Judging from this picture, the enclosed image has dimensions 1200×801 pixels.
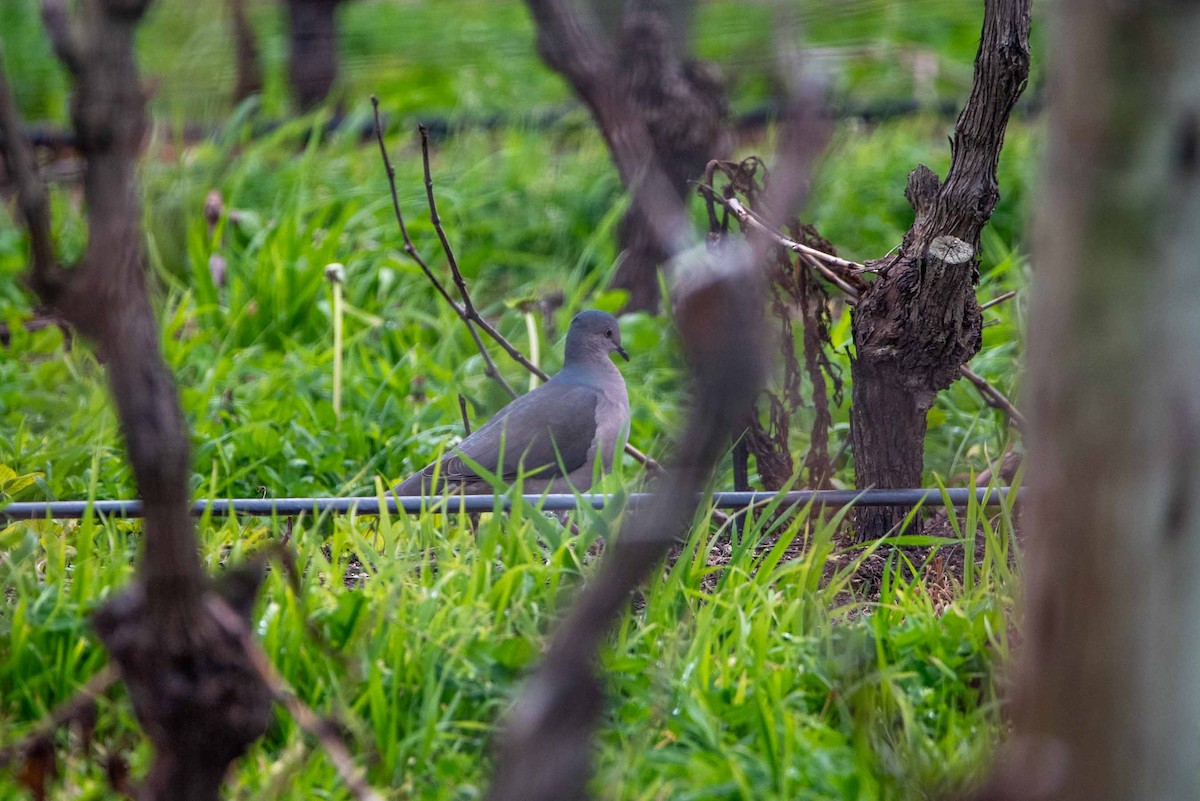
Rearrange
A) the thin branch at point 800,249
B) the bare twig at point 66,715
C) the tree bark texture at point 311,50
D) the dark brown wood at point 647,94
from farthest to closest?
the tree bark texture at point 311,50
the dark brown wood at point 647,94
the thin branch at point 800,249
the bare twig at point 66,715

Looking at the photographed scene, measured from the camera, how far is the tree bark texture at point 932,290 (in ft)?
8.62

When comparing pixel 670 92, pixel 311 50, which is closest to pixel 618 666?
pixel 670 92

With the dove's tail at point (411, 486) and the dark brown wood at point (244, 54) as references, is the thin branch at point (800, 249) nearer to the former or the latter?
the dove's tail at point (411, 486)

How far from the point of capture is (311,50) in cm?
762

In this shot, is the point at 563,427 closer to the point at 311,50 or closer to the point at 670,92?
the point at 670,92

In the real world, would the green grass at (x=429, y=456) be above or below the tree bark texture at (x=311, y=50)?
below

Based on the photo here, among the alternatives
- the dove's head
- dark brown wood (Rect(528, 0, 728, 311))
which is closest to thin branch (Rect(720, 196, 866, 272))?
the dove's head

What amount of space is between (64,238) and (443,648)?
3798mm

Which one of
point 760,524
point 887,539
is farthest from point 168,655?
point 887,539

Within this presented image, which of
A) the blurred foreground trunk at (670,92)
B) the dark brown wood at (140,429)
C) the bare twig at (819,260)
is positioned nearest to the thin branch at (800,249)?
the bare twig at (819,260)

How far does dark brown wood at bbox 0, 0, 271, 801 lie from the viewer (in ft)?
4.71

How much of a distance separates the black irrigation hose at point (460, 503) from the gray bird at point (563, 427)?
1.39ft

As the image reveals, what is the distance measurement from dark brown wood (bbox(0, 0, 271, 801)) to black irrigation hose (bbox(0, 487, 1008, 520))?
105 cm

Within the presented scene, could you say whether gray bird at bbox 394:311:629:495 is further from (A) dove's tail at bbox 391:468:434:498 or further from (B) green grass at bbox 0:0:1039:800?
(B) green grass at bbox 0:0:1039:800
